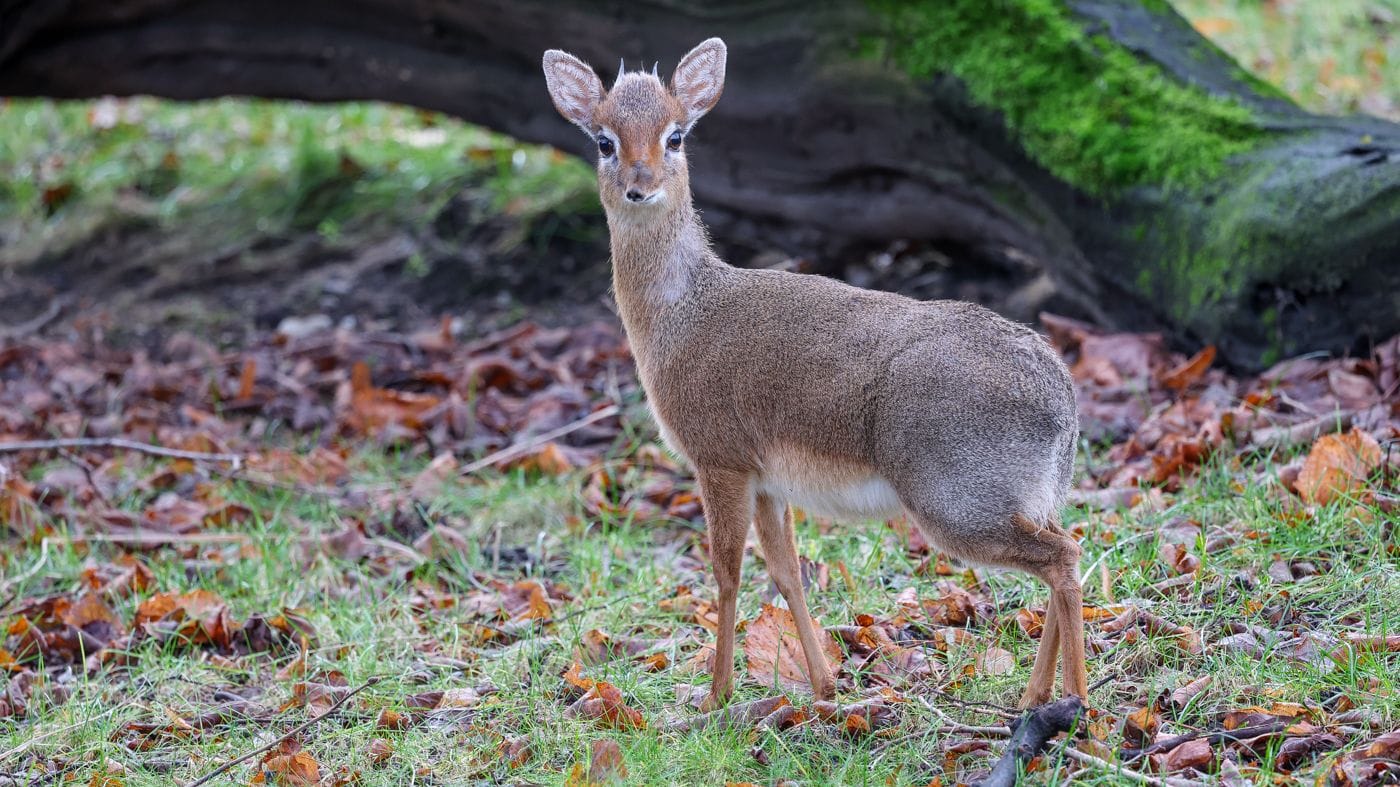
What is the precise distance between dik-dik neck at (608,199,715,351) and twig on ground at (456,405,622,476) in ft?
6.13

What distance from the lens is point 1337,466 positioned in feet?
14.2

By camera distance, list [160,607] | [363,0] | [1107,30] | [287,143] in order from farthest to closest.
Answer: [287,143]
[363,0]
[1107,30]
[160,607]

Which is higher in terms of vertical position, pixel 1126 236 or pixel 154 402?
pixel 1126 236

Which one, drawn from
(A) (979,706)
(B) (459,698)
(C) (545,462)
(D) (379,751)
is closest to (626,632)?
(B) (459,698)

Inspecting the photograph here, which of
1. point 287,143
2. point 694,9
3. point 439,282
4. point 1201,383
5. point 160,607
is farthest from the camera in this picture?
point 287,143

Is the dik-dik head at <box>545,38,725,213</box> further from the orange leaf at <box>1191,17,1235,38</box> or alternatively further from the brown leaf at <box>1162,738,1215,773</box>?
the orange leaf at <box>1191,17,1235,38</box>

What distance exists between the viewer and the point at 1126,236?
5.89 m

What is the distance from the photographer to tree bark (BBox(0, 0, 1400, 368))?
17.8ft

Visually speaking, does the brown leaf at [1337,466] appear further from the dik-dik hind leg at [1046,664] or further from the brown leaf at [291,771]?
the brown leaf at [291,771]

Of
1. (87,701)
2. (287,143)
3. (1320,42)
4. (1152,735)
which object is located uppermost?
(1320,42)

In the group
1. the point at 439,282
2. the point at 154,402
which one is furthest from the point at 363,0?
the point at 154,402

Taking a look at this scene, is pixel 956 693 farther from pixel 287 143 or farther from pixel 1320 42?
pixel 287 143

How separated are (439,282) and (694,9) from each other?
2446 mm

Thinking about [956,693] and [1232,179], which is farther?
[1232,179]
